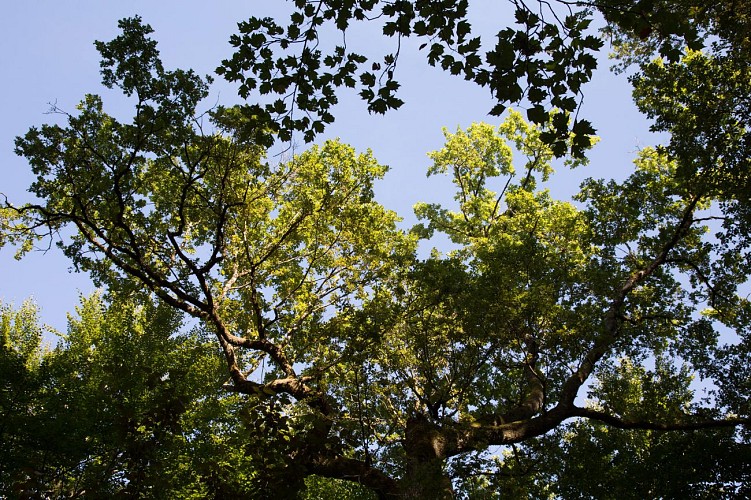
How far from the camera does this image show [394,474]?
10.1m

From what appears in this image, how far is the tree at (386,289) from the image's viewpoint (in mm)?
9852

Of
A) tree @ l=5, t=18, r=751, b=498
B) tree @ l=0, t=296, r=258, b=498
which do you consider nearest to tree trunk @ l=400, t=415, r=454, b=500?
tree @ l=5, t=18, r=751, b=498

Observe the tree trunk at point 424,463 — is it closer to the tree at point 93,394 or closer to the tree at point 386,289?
the tree at point 386,289

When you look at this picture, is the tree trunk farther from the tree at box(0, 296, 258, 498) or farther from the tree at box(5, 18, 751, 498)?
the tree at box(0, 296, 258, 498)

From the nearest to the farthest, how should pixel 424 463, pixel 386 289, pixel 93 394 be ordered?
pixel 424 463, pixel 386 289, pixel 93 394

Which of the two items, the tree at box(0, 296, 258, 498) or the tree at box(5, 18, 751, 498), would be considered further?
the tree at box(0, 296, 258, 498)

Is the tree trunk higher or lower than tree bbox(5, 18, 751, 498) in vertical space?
lower

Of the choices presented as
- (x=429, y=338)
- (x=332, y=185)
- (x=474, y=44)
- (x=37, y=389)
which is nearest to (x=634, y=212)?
(x=429, y=338)

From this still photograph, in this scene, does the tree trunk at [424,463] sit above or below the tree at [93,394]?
below

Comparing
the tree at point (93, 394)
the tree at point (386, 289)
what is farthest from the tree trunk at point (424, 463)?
the tree at point (93, 394)

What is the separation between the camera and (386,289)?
1336 centimetres

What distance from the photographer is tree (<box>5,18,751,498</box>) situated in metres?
9.85

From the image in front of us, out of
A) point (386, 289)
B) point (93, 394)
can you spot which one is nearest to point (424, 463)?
point (386, 289)

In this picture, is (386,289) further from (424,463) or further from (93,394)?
(93,394)
